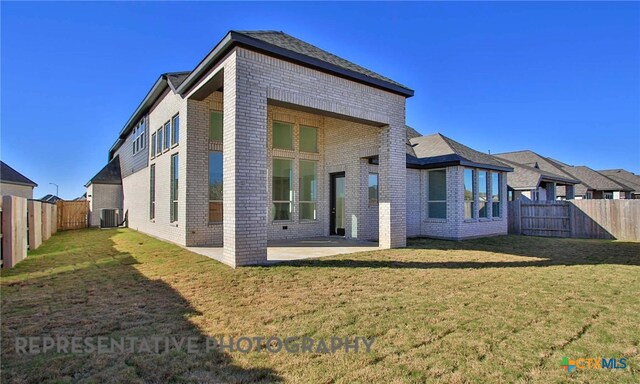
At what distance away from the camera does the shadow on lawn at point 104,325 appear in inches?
99.0

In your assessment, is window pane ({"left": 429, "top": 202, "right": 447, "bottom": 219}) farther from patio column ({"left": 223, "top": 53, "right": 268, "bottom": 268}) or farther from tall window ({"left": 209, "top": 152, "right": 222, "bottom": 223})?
patio column ({"left": 223, "top": 53, "right": 268, "bottom": 268})

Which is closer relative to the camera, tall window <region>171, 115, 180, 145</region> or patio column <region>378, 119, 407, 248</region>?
patio column <region>378, 119, 407, 248</region>

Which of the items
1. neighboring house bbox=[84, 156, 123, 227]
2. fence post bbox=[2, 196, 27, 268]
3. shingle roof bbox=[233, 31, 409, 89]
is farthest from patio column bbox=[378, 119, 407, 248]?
neighboring house bbox=[84, 156, 123, 227]

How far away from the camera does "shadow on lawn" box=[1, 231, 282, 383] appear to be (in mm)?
2514

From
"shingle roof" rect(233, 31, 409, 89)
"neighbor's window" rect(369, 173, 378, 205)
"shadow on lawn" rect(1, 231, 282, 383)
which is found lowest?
"shadow on lawn" rect(1, 231, 282, 383)

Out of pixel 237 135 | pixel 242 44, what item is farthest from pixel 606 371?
pixel 242 44

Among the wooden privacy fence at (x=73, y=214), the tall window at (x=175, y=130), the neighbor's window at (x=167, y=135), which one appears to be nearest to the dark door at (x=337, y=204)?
the tall window at (x=175, y=130)

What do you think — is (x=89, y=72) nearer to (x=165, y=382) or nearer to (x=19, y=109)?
(x=19, y=109)

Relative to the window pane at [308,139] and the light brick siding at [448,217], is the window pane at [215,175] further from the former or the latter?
the light brick siding at [448,217]

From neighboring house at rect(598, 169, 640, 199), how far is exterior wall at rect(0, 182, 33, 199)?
174 ft

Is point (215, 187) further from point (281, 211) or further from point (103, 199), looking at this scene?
point (103, 199)

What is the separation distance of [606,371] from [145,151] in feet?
53.6

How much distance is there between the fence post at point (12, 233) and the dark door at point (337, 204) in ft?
30.6

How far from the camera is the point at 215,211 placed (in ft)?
32.8
